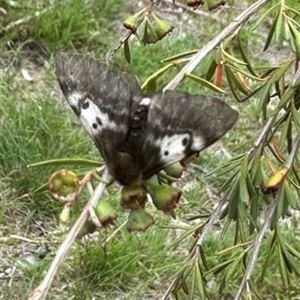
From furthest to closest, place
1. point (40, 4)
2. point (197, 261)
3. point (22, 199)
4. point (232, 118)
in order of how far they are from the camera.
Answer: point (40, 4) < point (22, 199) < point (197, 261) < point (232, 118)

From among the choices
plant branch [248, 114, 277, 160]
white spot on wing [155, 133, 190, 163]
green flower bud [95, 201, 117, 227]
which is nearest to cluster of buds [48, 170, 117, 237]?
green flower bud [95, 201, 117, 227]

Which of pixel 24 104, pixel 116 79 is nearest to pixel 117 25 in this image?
pixel 24 104

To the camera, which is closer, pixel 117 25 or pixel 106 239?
pixel 106 239

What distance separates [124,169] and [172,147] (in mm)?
68

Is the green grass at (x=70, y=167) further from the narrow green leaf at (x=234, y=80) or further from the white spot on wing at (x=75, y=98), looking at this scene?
the white spot on wing at (x=75, y=98)

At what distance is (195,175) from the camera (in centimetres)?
278

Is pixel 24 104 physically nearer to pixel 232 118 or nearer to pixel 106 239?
pixel 106 239

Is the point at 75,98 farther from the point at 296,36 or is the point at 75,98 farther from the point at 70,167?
the point at 70,167

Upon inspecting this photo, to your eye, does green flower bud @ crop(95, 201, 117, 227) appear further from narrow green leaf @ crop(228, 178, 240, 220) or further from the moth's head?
narrow green leaf @ crop(228, 178, 240, 220)

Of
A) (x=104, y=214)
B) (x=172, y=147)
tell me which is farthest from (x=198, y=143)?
(x=104, y=214)

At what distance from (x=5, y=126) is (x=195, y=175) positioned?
550 millimetres

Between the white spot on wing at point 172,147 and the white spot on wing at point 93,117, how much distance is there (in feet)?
0.19

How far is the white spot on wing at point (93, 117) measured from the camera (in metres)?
1.02

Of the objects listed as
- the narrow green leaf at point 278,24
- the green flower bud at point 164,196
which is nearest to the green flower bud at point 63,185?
the green flower bud at point 164,196
